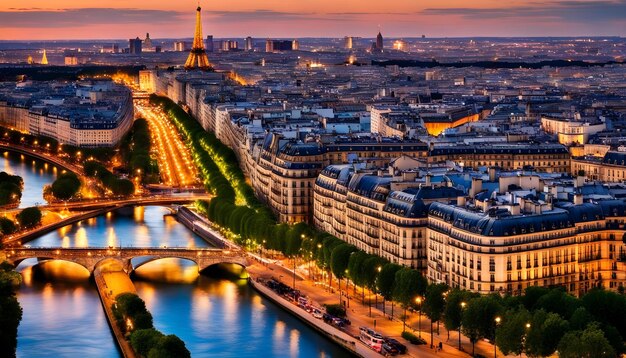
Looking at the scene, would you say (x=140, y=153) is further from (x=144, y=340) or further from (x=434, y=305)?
(x=144, y=340)

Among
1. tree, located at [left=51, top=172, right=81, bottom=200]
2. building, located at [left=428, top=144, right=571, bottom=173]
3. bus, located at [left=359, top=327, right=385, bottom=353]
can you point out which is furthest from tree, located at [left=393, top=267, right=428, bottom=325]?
tree, located at [left=51, top=172, right=81, bottom=200]

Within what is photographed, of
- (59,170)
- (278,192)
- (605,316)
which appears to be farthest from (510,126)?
(605,316)

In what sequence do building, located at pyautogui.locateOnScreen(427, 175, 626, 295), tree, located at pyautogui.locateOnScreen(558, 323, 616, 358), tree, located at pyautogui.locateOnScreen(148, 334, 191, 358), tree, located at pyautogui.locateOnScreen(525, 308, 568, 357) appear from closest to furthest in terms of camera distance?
tree, located at pyautogui.locateOnScreen(558, 323, 616, 358) → tree, located at pyautogui.locateOnScreen(525, 308, 568, 357) → tree, located at pyautogui.locateOnScreen(148, 334, 191, 358) → building, located at pyautogui.locateOnScreen(427, 175, 626, 295)

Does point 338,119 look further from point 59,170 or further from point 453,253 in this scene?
point 453,253

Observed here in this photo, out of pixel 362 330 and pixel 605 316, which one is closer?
pixel 605 316

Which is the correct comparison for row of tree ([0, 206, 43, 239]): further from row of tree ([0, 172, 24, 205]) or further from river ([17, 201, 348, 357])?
row of tree ([0, 172, 24, 205])

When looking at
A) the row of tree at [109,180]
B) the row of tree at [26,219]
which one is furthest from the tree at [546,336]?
the row of tree at [109,180]
